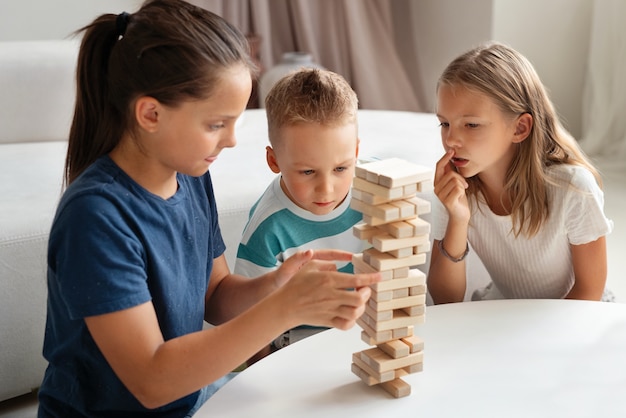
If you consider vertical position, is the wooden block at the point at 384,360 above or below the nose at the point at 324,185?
below

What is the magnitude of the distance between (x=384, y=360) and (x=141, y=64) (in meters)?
0.53

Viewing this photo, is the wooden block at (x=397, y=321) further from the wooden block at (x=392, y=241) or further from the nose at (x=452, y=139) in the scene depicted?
the nose at (x=452, y=139)

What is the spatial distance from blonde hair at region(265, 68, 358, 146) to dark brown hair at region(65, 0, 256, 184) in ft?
0.86

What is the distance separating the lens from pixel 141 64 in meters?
1.09

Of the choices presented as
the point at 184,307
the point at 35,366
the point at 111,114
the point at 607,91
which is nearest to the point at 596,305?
the point at 184,307

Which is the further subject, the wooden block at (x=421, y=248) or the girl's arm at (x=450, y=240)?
the girl's arm at (x=450, y=240)

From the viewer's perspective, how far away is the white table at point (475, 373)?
1.07 m

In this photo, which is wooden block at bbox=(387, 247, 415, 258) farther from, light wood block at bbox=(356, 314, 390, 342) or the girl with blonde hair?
the girl with blonde hair

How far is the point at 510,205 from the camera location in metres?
1.66

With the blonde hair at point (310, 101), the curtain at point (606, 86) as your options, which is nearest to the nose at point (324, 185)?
the blonde hair at point (310, 101)

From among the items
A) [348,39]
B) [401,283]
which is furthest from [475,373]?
[348,39]

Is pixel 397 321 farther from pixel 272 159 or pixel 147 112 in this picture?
pixel 272 159

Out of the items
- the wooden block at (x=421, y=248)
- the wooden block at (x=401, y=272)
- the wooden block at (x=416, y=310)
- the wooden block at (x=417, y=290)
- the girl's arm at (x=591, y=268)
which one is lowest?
the girl's arm at (x=591, y=268)

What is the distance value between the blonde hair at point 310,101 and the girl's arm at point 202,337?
460 millimetres
